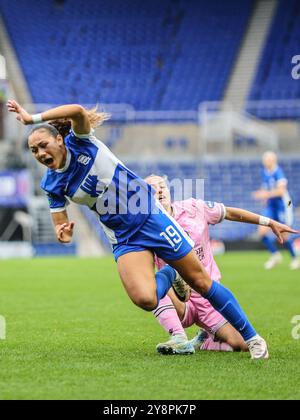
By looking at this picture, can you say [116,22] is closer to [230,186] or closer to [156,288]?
[230,186]

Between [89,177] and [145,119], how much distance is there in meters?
20.6

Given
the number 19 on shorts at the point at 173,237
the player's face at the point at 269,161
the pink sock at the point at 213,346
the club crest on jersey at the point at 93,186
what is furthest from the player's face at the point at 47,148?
the player's face at the point at 269,161

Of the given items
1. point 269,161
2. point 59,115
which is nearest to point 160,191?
point 59,115

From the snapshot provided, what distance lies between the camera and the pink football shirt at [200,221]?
6961 millimetres

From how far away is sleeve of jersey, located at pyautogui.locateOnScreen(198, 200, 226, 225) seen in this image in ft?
22.5

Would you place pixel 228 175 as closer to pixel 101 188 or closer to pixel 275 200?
pixel 275 200

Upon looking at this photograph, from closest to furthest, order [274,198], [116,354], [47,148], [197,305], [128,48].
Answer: [47,148]
[116,354]
[197,305]
[274,198]
[128,48]

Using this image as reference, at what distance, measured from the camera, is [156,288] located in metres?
6.28

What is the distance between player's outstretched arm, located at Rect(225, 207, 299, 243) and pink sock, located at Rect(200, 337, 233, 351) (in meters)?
0.94

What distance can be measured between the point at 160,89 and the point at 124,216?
914 inches

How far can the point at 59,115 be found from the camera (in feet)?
19.0

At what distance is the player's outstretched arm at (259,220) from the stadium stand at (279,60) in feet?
Answer: 69.7

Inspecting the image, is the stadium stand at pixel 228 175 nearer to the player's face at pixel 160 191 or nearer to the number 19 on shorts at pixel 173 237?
the player's face at pixel 160 191
